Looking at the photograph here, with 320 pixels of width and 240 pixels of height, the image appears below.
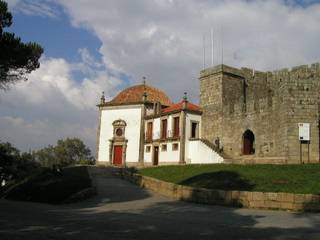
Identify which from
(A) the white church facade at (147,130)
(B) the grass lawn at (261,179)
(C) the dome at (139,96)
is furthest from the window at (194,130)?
(B) the grass lawn at (261,179)

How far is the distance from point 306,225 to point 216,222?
7.22 feet

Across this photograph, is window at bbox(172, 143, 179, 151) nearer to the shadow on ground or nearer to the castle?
the castle

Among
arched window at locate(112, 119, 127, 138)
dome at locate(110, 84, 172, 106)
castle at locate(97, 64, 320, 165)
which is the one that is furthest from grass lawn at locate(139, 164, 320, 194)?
dome at locate(110, 84, 172, 106)

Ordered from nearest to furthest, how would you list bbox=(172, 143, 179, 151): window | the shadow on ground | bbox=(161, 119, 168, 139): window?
the shadow on ground, bbox=(172, 143, 179, 151): window, bbox=(161, 119, 168, 139): window

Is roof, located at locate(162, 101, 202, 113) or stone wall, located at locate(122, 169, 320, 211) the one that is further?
roof, located at locate(162, 101, 202, 113)

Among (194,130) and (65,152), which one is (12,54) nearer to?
(194,130)

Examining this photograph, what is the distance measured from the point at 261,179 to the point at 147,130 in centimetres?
2038

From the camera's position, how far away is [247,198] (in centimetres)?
1400

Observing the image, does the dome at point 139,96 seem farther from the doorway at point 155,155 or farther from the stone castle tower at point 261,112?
the stone castle tower at point 261,112

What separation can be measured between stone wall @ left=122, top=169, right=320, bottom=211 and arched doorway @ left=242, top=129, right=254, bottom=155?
439 inches

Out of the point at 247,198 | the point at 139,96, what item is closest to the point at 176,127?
the point at 139,96

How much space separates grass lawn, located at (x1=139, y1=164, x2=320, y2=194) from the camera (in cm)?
1453

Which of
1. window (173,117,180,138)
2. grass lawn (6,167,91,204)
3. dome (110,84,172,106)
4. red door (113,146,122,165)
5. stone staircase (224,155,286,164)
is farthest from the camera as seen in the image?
dome (110,84,172,106)

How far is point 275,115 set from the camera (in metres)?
24.9
